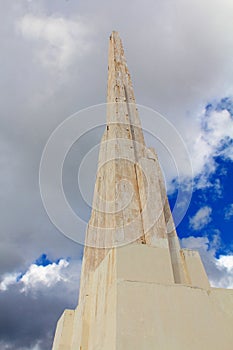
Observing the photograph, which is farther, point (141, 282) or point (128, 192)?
point (128, 192)

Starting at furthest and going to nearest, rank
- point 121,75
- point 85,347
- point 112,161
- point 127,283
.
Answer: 1. point 121,75
2. point 112,161
3. point 85,347
4. point 127,283

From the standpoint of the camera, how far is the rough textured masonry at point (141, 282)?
8.62ft

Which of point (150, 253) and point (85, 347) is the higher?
point (150, 253)

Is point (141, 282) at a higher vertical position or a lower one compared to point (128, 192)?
lower

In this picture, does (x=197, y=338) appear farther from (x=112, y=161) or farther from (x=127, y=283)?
(x=112, y=161)

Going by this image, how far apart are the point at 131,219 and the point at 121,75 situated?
4138mm

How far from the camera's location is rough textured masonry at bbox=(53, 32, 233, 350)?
2.63 meters

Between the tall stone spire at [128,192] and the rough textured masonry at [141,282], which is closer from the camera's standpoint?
the rough textured masonry at [141,282]

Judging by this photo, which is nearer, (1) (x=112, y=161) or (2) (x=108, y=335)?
(2) (x=108, y=335)

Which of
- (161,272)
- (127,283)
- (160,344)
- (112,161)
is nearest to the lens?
(160,344)

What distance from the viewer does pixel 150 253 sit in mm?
3316

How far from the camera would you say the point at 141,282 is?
114 inches

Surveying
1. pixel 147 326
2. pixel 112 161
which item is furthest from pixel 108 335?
pixel 112 161

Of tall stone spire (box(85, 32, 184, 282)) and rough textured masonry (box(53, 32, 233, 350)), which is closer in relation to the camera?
rough textured masonry (box(53, 32, 233, 350))
